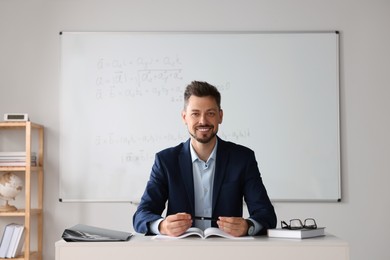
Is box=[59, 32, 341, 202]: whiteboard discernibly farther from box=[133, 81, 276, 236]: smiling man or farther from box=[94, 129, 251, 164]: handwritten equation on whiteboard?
box=[133, 81, 276, 236]: smiling man

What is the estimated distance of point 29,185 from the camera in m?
4.35

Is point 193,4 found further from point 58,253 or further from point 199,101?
point 58,253

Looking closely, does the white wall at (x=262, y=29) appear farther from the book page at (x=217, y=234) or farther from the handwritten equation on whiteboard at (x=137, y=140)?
the book page at (x=217, y=234)

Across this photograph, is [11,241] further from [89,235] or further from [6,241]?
[89,235]

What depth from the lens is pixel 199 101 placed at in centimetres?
244

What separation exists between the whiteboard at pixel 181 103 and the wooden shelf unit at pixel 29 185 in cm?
17

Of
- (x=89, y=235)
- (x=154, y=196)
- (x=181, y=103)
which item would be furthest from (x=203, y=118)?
(x=181, y=103)

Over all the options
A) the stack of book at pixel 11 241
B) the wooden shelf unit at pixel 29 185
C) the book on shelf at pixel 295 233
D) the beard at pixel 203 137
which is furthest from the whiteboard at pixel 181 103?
the book on shelf at pixel 295 233

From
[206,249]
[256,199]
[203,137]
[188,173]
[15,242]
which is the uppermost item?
[203,137]

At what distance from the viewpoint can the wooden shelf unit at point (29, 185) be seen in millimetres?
4324

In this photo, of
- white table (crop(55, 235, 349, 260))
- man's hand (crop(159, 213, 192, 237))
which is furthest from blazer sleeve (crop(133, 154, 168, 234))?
white table (crop(55, 235, 349, 260))

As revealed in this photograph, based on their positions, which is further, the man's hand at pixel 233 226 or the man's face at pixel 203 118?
the man's face at pixel 203 118

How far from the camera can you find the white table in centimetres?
194

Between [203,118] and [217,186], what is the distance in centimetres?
30
